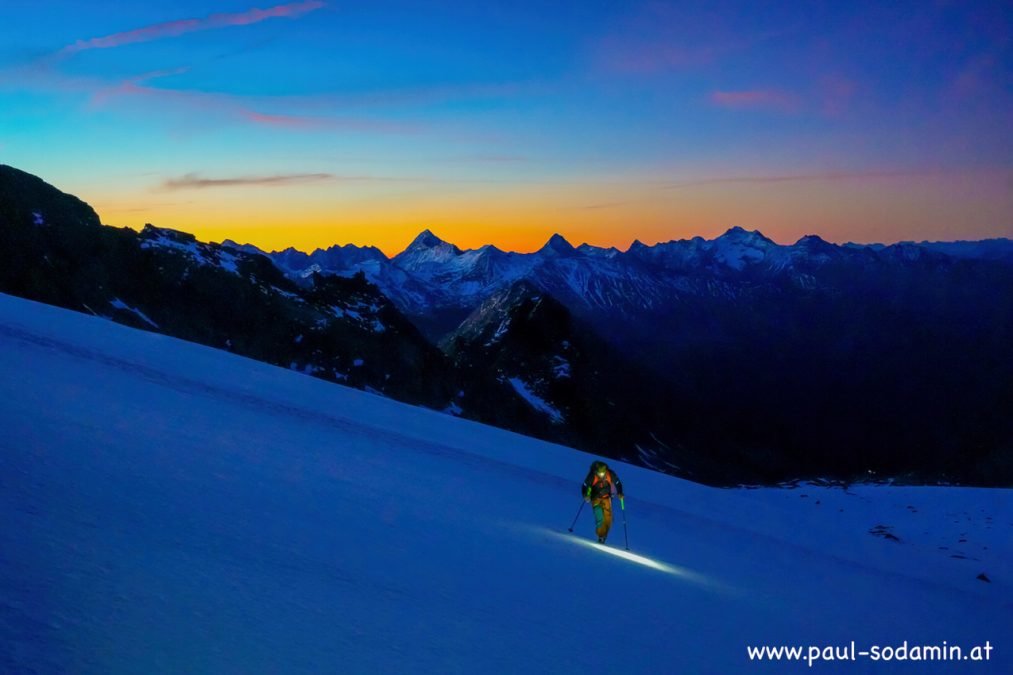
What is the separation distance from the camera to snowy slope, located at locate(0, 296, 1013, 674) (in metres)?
4.20

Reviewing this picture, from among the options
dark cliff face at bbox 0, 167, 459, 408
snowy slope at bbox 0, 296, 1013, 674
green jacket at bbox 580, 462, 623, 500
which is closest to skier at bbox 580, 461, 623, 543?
green jacket at bbox 580, 462, 623, 500

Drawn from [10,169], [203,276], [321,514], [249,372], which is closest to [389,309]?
[203,276]

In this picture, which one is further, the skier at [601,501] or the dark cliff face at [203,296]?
the dark cliff face at [203,296]

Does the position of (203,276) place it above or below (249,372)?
above

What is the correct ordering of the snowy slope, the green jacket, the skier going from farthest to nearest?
the green jacket → the skier → the snowy slope

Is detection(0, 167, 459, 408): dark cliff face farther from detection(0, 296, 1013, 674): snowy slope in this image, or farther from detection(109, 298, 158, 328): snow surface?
detection(0, 296, 1013, 674): snowy slope

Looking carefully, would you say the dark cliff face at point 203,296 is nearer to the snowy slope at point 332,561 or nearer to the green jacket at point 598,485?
the snowy slope at point 332,561

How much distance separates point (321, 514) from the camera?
7.62 meters

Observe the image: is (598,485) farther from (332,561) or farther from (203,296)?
(203,296)

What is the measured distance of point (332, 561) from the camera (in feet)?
20.0

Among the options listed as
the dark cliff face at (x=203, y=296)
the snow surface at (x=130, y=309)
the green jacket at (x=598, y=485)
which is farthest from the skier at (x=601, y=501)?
the snow surface at (x=130, y=309)

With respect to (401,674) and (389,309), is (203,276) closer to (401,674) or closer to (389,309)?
(389,309)

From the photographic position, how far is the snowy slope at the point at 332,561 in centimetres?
420

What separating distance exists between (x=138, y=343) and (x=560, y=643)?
17.1 metres
